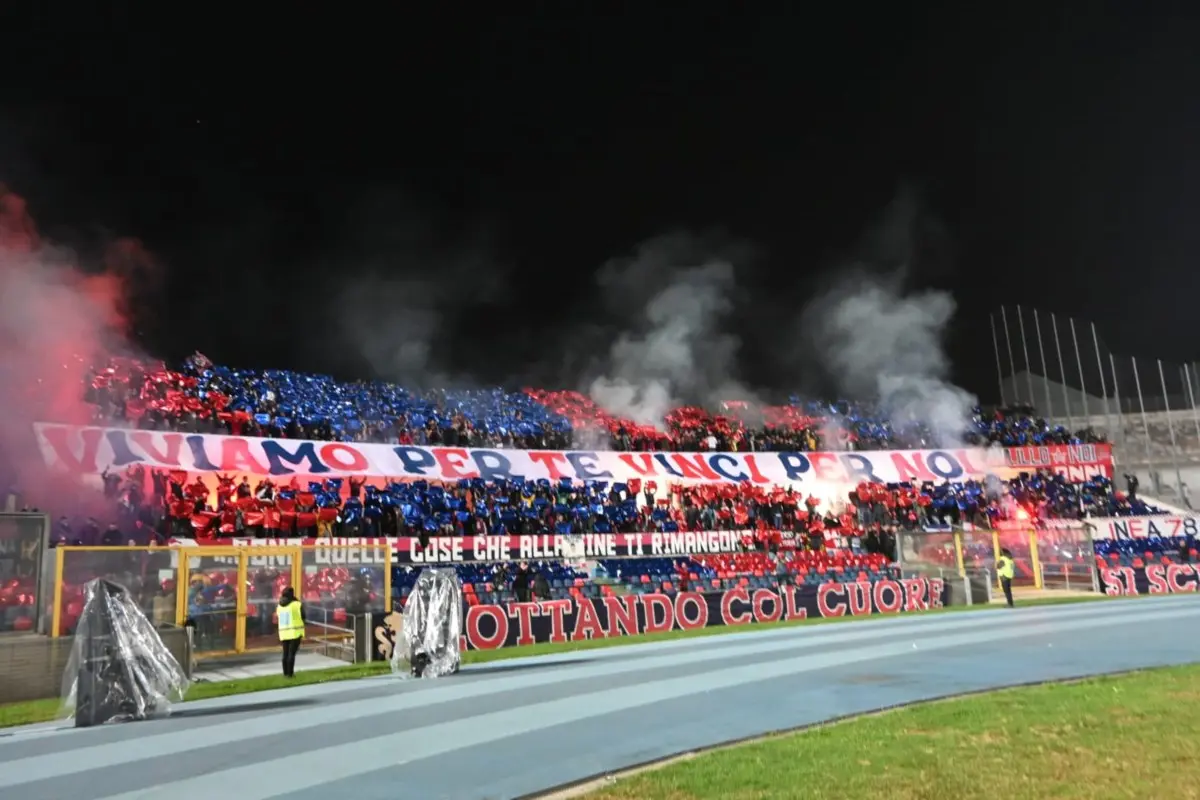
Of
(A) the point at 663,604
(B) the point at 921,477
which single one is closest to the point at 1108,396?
(B) the point at 921,477

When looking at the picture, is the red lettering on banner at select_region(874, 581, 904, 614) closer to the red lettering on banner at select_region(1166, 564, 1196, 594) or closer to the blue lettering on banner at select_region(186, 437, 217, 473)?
the red lettering on banner at select_region(1166, 564, 1196, 594)

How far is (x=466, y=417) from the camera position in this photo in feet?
95.0

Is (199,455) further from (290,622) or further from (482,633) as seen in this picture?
(290,622)

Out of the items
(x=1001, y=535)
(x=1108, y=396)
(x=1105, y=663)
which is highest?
(x=1108, y=396)

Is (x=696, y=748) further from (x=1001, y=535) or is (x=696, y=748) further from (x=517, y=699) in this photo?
(x=1001, y=535)

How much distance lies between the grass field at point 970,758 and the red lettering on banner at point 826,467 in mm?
22393

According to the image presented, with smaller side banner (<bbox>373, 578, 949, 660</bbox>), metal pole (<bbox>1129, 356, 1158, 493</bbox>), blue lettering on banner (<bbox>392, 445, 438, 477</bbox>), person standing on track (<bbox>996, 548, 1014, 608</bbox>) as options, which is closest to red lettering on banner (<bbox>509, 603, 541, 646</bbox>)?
smaller side banner (<bbox>373, 578, 949, 660</bbox>)

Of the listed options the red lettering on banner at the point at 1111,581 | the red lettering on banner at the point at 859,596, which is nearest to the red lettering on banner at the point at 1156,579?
the red lettering on banner at the point at 1111,581

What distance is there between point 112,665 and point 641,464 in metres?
20.5

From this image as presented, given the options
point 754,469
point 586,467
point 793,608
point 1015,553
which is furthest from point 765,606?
point 754,469

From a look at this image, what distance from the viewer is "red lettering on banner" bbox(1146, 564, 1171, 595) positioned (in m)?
22.8

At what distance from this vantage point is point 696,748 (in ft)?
22.4

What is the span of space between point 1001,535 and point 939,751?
18.9m

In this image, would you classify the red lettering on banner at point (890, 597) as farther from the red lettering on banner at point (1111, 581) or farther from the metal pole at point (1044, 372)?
the metal pole at point (1044, 372)
